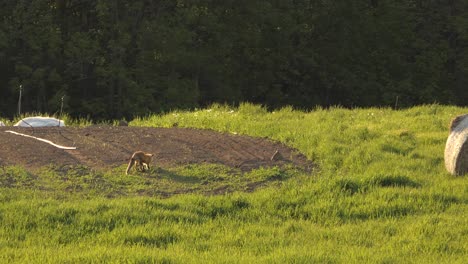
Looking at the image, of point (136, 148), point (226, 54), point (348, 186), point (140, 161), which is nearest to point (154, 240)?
point (140, 161)

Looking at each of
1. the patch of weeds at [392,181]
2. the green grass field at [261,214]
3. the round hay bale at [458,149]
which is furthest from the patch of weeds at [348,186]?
the round hay bale at [458,149]

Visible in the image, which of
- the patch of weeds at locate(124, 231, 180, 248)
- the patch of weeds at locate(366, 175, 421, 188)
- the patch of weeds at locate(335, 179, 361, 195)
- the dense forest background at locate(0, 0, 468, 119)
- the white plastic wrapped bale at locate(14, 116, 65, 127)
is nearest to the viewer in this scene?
the patch of weeds at locate(124, 231, 180, 248)

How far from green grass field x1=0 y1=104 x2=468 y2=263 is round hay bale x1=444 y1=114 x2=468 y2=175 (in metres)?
0.14

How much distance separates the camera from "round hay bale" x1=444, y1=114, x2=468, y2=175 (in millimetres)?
8641

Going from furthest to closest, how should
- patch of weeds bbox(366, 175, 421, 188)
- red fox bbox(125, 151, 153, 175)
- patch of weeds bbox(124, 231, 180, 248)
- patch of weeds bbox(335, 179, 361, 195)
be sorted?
red fox bbox(125, 151, 153, 175), patch of weeds bbox(366, 175, 421, 188), patch of weeds bbox(335, 179, 361, 195), patch of weeds bbox(124, 231, 180, 248)

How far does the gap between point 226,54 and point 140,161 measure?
25.7 m

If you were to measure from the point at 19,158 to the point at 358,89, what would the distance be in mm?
28099

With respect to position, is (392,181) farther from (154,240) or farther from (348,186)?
(154,240)

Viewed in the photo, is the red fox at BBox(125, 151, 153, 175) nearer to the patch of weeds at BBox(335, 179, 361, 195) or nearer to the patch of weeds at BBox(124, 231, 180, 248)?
the patch of weeds at BBox(124, 231, 180, 248)

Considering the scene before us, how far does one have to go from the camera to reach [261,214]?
731 centimetres

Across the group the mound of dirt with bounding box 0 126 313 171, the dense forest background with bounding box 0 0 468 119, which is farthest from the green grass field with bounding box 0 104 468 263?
the dense forest background with bounding box 0 0 468 119

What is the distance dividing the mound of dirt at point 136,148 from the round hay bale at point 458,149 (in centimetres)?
184

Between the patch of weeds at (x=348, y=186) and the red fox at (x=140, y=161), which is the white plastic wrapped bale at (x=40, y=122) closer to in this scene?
the red fox at (x=140, y=161)

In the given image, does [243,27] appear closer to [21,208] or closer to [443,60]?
[443,60]
